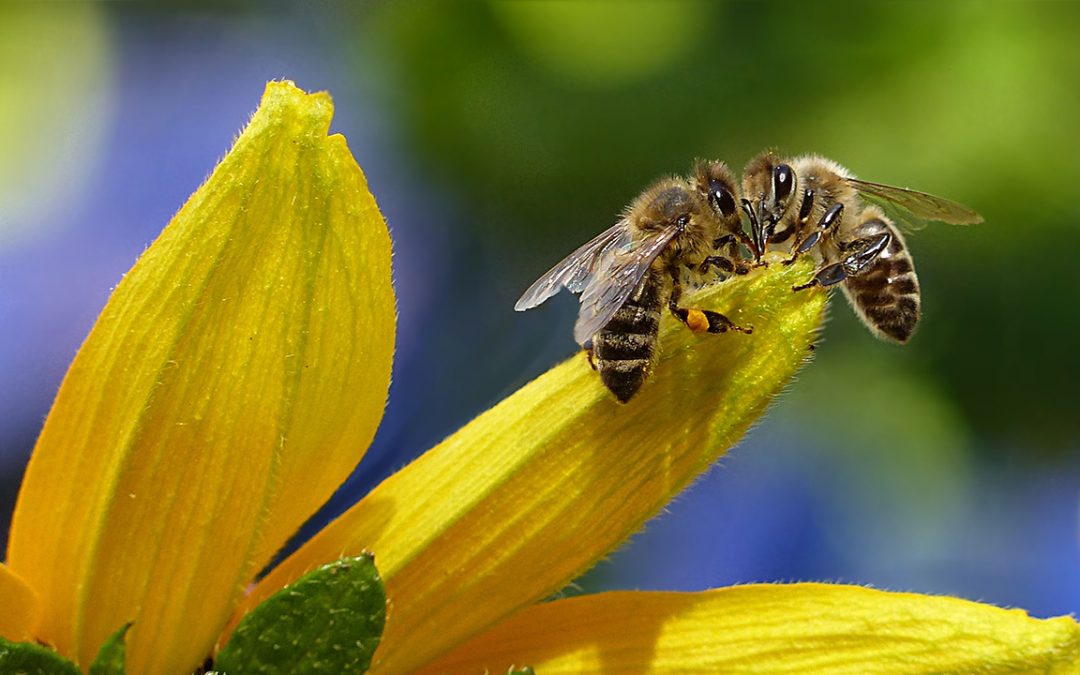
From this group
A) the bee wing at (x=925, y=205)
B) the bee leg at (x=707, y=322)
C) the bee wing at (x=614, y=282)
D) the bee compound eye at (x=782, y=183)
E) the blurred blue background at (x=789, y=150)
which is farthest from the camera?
the blurred blue background at (x=789, y=150)

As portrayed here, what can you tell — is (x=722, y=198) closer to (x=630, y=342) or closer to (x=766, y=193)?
(x=766, y=193)

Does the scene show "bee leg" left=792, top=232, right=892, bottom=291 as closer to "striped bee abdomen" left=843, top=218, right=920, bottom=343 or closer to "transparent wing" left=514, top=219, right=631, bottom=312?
"striped bee abdomen" left=843, top=218, right=920, bottom=343

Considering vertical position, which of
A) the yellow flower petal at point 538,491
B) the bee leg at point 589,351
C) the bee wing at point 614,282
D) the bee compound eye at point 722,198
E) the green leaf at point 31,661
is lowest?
the green leaf at point 31,661

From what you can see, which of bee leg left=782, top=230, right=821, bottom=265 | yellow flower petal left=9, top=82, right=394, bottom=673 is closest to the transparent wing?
bee leg left=782, top=230, right=821, bottom=265

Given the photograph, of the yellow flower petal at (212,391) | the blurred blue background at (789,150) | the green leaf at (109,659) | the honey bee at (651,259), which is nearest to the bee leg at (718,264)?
the honey bee at (651,259)

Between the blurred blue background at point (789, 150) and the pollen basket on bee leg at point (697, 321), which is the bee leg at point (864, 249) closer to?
the pollen basket on bee leg at point (697, 321)

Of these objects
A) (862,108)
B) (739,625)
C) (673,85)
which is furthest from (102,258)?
(739,625)

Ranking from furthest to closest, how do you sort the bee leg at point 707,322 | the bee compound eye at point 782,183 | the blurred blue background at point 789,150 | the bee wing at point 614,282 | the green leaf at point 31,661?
1. the blurred blue background at point 789,150
2. the bee compound eye at point 782,183
3. the bee wing at point 614,282
4. the bee leg at point 707,322
5. the green leaf at point 31,661
